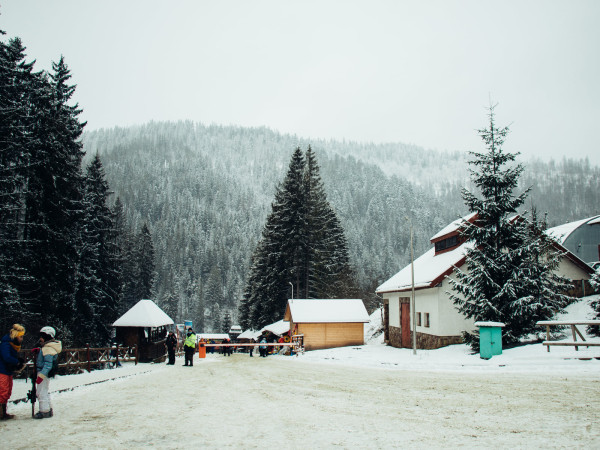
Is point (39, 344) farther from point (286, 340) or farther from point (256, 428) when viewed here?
point (286, 340)

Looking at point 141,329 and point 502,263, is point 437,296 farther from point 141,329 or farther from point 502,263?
point 141,329

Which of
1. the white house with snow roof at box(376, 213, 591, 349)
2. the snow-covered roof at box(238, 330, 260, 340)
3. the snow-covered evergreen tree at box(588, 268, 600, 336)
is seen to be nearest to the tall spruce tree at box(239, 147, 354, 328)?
the snow-covered roof at box(238, 330, 260, 340)

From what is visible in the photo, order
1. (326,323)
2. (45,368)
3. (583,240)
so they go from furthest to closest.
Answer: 1. (326,323)
2. (583,240)
3. (45,368)

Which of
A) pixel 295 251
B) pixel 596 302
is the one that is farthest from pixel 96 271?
pixel 596 302

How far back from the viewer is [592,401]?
31.3ft

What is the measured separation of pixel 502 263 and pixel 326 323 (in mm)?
20139

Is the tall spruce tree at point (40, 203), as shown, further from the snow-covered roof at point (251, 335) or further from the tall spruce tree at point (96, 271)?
the snow-covered roof at point (251, 335)

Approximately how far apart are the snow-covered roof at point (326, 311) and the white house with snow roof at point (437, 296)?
379 cm

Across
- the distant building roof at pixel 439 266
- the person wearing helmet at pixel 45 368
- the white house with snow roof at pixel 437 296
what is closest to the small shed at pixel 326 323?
the white house with snow roof at pixel 437 296

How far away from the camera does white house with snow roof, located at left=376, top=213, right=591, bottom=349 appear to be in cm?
2723

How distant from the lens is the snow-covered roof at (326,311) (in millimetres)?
38844

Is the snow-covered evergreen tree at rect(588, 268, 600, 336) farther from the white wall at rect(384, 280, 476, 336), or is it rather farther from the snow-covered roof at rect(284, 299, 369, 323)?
the snow-covered roof at rect(284, 299, 369, 323)

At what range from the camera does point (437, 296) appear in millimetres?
27625

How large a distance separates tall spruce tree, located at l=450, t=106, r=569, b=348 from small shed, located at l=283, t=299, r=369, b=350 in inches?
706
